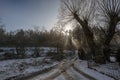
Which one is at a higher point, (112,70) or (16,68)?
(16,68)

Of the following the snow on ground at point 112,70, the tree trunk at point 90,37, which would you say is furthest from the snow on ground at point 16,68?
the tree trunk at point 90,37

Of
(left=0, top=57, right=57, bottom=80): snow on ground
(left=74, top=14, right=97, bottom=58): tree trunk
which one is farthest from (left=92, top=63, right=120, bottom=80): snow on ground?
(left=74, top=14, right=97, bottom=58): tree trunk

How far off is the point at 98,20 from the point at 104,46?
683 centimetres

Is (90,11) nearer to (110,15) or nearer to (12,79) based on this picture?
(110,15)

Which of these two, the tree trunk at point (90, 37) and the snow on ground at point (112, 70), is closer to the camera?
the snow on ground at point (112, 70)

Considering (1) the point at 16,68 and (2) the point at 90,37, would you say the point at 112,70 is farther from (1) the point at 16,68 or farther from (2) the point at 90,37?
(2) the point at 90,37

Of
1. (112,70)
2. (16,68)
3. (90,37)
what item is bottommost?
(112,70)

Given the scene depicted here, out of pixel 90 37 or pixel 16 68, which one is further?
pixel 90 37

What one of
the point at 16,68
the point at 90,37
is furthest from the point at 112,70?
the point at 90,37

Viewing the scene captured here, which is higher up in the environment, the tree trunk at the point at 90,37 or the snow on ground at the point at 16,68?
the tree trunk at the point at 90,37

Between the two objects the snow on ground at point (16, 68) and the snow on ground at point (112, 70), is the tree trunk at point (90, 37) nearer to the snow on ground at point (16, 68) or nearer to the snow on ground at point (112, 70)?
the snow on ground at point (112, 70)

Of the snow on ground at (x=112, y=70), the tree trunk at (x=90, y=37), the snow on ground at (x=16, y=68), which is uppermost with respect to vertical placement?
the tree trunk at (x=90, y=37)

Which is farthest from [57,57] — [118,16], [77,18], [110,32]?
[118,16]

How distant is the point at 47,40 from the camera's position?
5703 cm
